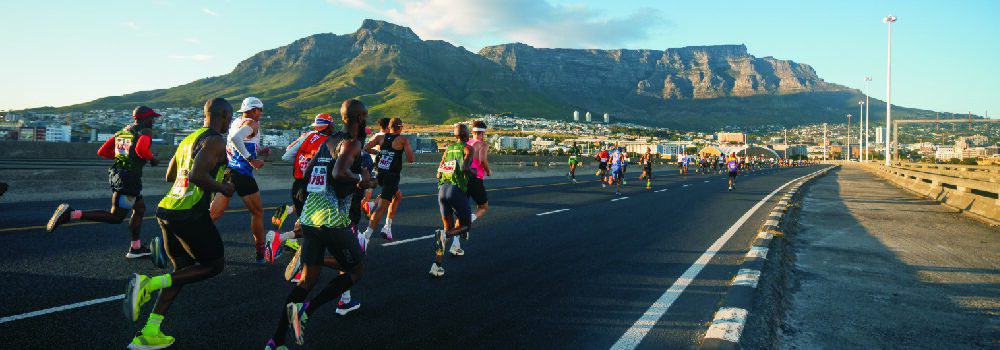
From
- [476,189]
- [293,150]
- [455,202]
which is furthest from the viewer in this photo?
[476,189]

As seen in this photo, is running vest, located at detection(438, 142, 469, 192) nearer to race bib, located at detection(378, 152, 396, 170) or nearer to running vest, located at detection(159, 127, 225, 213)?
race bib, located at detection(378, 152, 396, 170)

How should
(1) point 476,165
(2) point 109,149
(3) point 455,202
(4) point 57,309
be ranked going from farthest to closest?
(1) point 476,165, (2) point 109,149, (3) point 455,202, (4) point 57,309

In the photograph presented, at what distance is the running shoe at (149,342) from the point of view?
3768 mm

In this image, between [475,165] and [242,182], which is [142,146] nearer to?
[242,182]

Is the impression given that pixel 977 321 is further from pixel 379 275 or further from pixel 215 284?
pixel 215 284

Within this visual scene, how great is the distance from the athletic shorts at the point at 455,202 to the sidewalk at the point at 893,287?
3.63 m

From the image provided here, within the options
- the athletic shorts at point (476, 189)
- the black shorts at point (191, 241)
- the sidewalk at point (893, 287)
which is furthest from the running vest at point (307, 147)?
the sidewalk at point (893, 287)

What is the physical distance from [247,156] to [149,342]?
10.1 feet

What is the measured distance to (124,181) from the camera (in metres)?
6.83

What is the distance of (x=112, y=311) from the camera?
4.57 metres

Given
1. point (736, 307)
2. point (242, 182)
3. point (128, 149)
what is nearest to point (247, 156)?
point (242, 182)

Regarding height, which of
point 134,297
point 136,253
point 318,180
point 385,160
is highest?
point 385,160

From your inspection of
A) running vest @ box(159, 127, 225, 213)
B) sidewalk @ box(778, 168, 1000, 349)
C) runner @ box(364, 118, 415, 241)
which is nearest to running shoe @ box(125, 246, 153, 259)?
runner @ box(364, 118, 415, 241)

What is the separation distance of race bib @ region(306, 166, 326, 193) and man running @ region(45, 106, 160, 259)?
375 cm
